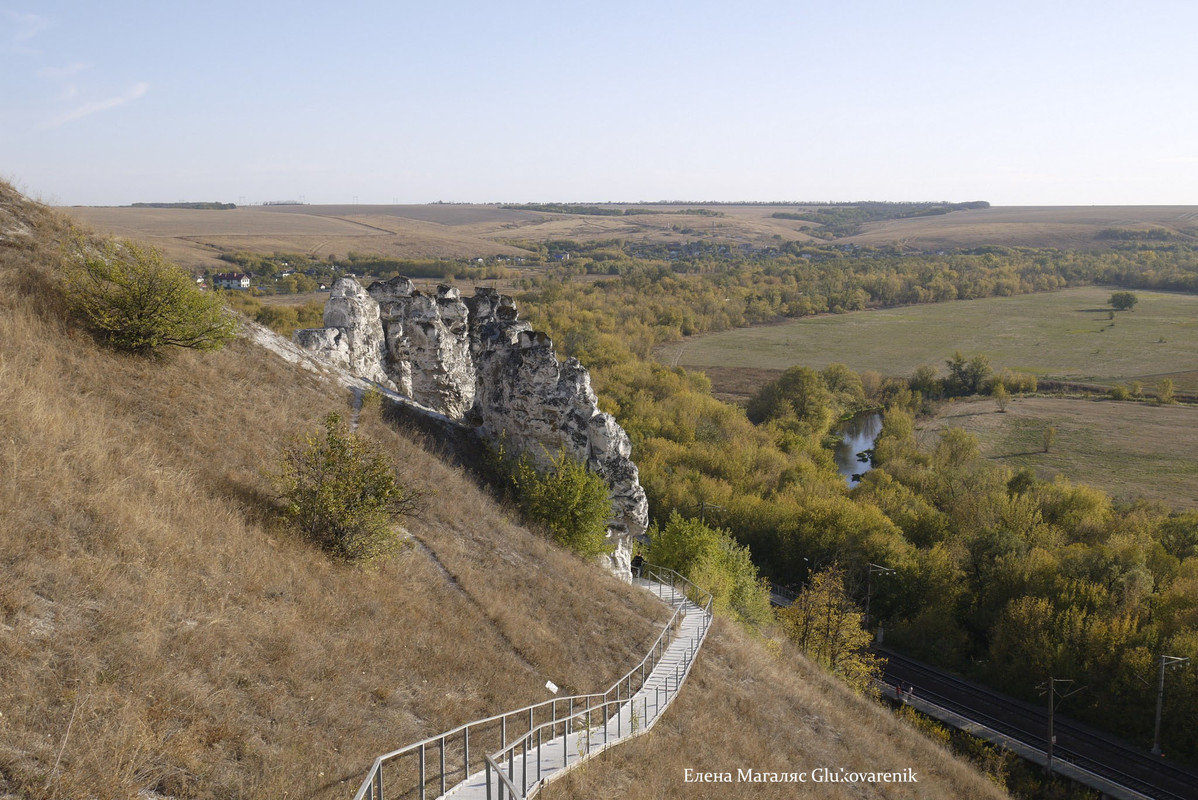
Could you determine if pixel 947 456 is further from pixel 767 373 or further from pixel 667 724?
pixel 667 724

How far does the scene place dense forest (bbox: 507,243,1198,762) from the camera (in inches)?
1430

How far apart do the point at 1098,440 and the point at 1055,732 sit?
47.7 m

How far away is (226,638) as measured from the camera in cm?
1121

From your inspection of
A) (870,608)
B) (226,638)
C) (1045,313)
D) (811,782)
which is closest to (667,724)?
(811,782)

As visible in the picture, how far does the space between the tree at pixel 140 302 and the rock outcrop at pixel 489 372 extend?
34.9 ft

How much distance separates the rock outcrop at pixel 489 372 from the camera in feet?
92.7

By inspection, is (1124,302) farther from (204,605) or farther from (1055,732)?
(204,605)

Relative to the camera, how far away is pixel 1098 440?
2852 inches

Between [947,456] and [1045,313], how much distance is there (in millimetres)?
89562

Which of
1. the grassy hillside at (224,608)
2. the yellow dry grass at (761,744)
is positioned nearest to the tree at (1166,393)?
the yellow dry grass at (761,744)

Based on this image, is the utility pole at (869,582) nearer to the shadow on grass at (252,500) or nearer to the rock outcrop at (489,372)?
the rock outcrop at (489,372)

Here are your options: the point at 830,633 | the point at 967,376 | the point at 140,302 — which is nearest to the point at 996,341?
the point at 967,376

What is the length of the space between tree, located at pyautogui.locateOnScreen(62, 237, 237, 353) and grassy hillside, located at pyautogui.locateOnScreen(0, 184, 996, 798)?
0.56 metres

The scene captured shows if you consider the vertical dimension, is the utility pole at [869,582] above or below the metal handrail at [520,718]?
below
